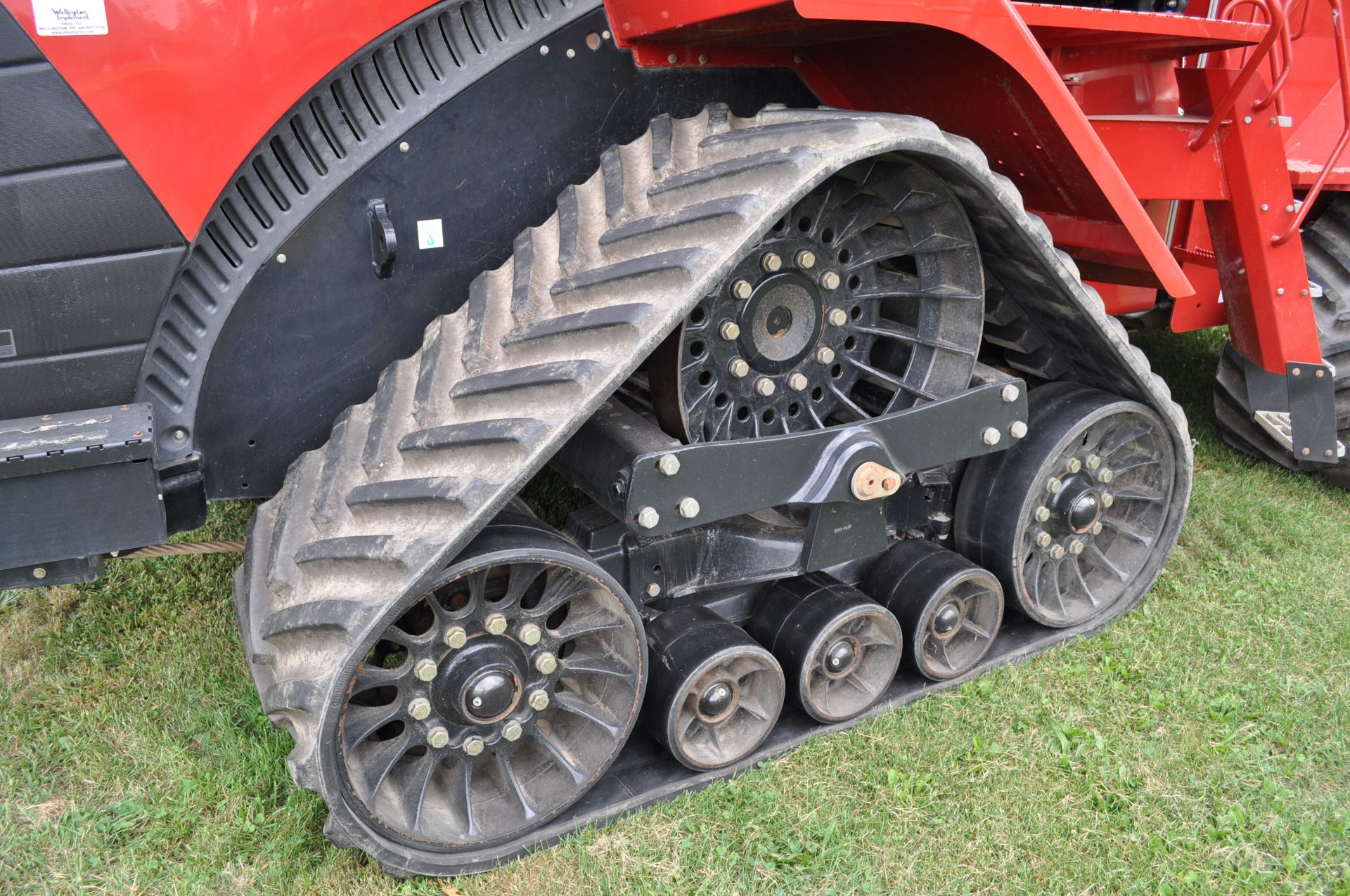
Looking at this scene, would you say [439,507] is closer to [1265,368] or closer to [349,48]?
[349,48]

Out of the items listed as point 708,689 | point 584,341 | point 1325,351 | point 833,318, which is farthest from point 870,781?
point 1325,351

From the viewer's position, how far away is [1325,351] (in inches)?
144

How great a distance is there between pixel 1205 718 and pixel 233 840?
2417mm

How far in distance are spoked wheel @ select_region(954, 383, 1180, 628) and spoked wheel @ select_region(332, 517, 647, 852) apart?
114cm

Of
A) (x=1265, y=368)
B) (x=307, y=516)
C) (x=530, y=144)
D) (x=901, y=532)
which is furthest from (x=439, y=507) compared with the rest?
(x=1265, y=368)

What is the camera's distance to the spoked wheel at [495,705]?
7.48 feet

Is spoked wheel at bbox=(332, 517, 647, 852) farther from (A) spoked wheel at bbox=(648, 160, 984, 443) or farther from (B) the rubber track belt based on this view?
(A) spoked wheel at bbox=(648, 160, 984, 443)

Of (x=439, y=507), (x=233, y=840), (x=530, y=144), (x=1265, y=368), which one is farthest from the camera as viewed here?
(x=1265, y=368)

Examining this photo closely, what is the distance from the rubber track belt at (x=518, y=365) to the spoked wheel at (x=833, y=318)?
12cm

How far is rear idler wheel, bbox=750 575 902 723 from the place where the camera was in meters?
2.74

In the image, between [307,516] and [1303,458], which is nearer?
[307,516]

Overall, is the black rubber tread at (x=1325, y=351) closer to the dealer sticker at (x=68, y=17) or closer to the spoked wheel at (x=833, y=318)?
the spoked wheel at (x=833, y=318)

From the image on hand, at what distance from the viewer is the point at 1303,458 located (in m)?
3.49

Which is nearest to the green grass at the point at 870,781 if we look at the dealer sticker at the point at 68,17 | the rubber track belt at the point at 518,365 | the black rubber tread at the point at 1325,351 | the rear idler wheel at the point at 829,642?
the rear idler wheel at the point at 829,642
